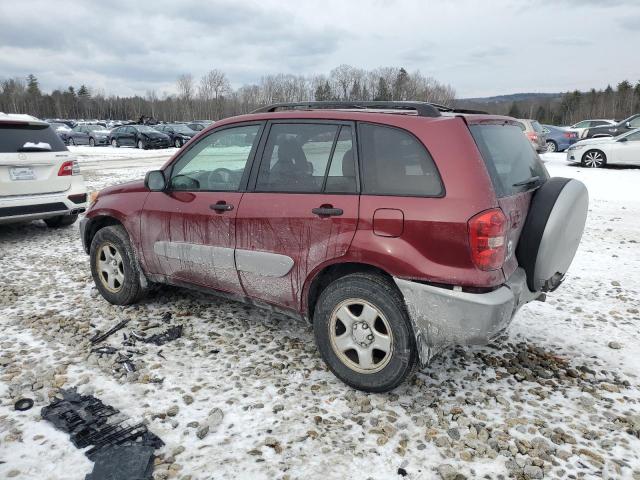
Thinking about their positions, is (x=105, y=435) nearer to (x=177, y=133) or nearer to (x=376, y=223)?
(x=376, y=223)

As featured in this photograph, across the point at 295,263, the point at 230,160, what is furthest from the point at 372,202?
the point at 230,160

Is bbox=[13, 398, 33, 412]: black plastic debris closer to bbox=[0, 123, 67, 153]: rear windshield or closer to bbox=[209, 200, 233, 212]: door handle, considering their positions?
bbox=[209, 200, 233, 212]: door handle

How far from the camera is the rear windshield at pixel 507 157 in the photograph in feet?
9.29

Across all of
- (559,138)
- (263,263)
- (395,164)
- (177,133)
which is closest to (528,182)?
(395,164)

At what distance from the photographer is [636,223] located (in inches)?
315

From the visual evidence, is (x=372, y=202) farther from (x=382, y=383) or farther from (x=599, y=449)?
(x=599, y=449)

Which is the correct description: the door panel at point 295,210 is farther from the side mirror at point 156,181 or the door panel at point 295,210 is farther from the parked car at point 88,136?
the parked car at point 88,136

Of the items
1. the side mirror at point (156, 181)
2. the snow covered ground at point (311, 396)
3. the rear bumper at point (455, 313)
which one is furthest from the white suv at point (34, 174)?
the rear bumper at point (455, 313)

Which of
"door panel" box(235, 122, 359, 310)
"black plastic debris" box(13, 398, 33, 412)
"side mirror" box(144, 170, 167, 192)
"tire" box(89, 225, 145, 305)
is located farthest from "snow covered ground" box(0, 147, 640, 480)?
"side mirror" box(144, 170, 167, 192)

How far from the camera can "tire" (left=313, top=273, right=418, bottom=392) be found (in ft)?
9.36

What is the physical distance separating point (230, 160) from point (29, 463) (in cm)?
243

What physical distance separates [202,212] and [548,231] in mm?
2540

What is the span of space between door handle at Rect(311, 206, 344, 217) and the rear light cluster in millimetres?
5354

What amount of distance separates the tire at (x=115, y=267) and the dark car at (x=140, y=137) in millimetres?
25177
